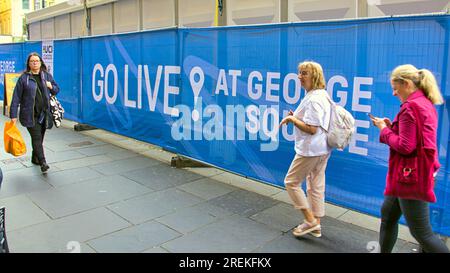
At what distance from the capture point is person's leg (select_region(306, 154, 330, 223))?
12.5 ft

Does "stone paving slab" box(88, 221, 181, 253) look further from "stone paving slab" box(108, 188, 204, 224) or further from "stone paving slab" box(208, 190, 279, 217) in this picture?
"stone paving slab" box(208, 190, 279, 217)

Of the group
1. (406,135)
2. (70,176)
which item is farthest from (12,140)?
(406,135)

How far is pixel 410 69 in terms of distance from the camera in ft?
9.32

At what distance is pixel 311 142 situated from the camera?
3.64m

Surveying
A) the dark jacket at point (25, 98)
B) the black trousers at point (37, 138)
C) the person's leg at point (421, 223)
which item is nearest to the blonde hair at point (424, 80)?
the person's leg at point (421, 223)

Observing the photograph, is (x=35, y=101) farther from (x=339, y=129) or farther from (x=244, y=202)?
(x=339, y=129)

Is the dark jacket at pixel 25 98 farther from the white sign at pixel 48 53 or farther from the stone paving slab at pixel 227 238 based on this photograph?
the white sign at pixel 48 53

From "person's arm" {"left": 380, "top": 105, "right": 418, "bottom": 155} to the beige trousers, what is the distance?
3.22 ft

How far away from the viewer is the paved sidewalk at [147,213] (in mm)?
3781
